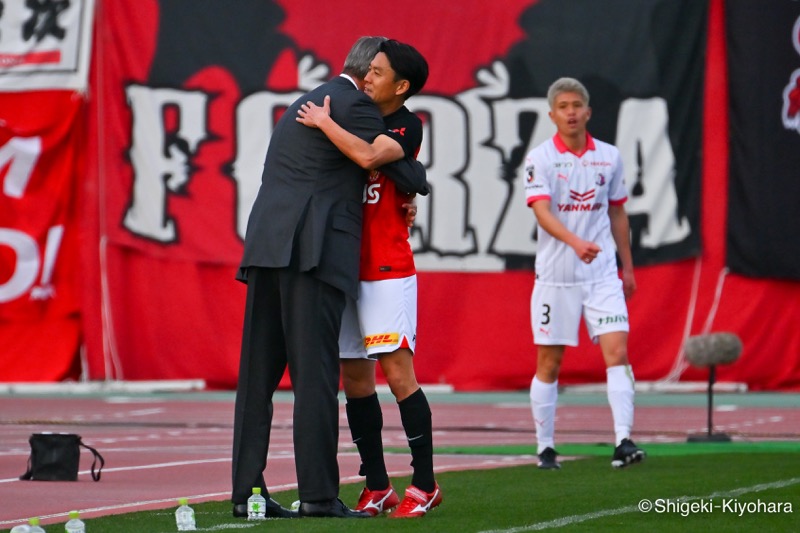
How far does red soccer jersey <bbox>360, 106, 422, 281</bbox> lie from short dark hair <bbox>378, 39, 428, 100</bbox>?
6.1 inches

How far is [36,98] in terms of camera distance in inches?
672

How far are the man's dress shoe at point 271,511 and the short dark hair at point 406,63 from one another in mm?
1632

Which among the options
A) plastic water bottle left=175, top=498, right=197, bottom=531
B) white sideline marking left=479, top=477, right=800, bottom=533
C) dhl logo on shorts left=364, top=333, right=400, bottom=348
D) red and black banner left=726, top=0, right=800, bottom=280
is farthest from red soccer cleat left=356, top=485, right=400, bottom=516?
red and black banner left=726, top=0, right=800, bottom=280

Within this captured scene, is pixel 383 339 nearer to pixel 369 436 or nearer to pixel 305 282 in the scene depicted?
pixel 305 282

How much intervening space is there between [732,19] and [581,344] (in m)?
3.52

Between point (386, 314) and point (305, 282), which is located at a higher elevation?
point (305, 282)

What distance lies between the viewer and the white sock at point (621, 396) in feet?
28.8

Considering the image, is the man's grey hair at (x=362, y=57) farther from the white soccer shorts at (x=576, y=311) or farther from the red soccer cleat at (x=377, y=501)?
the white soccer shorts at (x=576, y=311)

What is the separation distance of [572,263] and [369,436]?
2.77 metres

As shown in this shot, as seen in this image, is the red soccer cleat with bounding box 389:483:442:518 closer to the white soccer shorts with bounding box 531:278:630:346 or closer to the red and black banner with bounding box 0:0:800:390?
the white soccer shorts with bounding box 531:278:630:346

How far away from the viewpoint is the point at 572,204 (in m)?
8.96

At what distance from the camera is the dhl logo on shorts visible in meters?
6.19

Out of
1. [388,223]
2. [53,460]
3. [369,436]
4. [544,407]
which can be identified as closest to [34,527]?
[369,436]

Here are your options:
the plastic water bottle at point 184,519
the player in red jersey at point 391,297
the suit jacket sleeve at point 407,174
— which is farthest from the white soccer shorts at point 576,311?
the plastic water bottle at point 184,519
